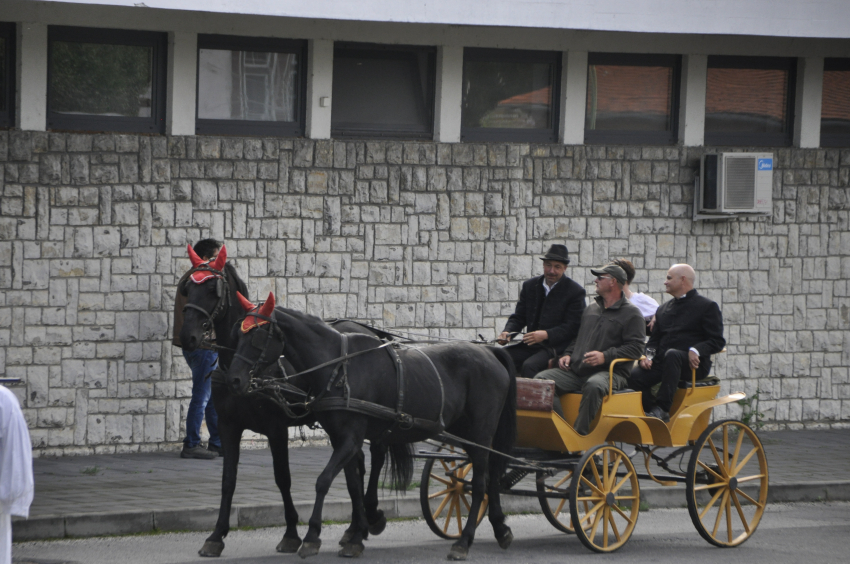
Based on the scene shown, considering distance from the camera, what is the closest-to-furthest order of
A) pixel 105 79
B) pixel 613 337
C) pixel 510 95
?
pixel 613 337 < pixel 105 79 < pixel 510 95

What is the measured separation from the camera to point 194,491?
30.3ft

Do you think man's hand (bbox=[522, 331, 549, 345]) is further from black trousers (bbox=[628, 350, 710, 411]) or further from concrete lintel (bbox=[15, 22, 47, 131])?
concrete lintel (bbox=[15, 22, 47, 131])

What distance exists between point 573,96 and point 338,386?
681cm

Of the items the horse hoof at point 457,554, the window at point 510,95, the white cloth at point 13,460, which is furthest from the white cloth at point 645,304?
the white cloth at point 13,460

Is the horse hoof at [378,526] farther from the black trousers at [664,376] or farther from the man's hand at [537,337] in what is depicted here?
the black trousers at [664,376]

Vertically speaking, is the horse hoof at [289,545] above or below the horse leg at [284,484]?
below

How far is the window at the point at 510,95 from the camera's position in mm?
12844

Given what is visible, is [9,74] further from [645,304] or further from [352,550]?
[645,304]

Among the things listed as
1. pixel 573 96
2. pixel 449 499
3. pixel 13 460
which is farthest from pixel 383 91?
pixel 13 460

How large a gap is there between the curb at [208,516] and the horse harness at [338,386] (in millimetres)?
1412

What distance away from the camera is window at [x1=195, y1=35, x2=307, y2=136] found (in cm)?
1194

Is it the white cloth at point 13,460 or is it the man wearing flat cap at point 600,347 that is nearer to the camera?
the white cloth at point 13,460

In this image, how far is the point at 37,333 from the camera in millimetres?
11148

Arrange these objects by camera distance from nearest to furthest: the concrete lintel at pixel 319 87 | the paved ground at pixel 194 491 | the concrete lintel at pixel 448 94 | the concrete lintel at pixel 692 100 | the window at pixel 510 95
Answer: the paved ground at pixel 194 491
the concrete lintel at pixel 319 87
the concrete lintel at pixel 448 94
the window at pixel 510 95
the concrete lintel at pixel 692 100
